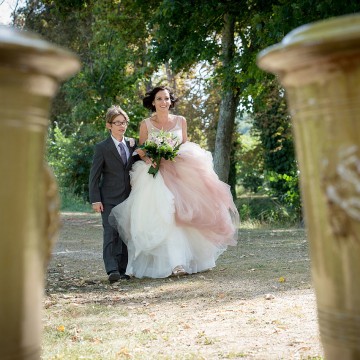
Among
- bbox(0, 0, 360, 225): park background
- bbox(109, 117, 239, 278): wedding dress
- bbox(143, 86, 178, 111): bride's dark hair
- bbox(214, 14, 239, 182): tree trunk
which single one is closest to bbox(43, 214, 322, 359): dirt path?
bbox(109, 117, 239, 278): wedding dress

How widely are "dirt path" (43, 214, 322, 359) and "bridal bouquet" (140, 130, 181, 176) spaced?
1.46 m

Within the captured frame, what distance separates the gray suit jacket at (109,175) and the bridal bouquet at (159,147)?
0.83ft

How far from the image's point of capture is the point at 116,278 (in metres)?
8.98

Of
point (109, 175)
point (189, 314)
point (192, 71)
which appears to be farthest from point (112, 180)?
point (192, 71)

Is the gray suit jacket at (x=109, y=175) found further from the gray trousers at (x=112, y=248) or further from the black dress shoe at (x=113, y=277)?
the black dress shoe at (x=113, y=277)

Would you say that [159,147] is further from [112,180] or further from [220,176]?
[220,176]

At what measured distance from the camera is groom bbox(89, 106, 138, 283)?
9180mm

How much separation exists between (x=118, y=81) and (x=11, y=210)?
1719 cm

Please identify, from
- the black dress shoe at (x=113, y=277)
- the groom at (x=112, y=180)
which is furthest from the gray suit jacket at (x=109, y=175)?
the black dress shoe at (x=113, y=277)

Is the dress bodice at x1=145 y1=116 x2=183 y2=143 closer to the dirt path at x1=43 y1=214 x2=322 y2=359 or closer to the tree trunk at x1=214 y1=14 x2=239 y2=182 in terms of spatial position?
the dirt path at x1=43 y1=214 x2=322 y2=359

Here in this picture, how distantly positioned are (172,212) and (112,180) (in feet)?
2.68

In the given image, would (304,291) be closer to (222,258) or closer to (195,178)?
(195,178)

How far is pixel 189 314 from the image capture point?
6.64 m

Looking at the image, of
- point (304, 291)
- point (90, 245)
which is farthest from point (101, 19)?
point (304, 291)
